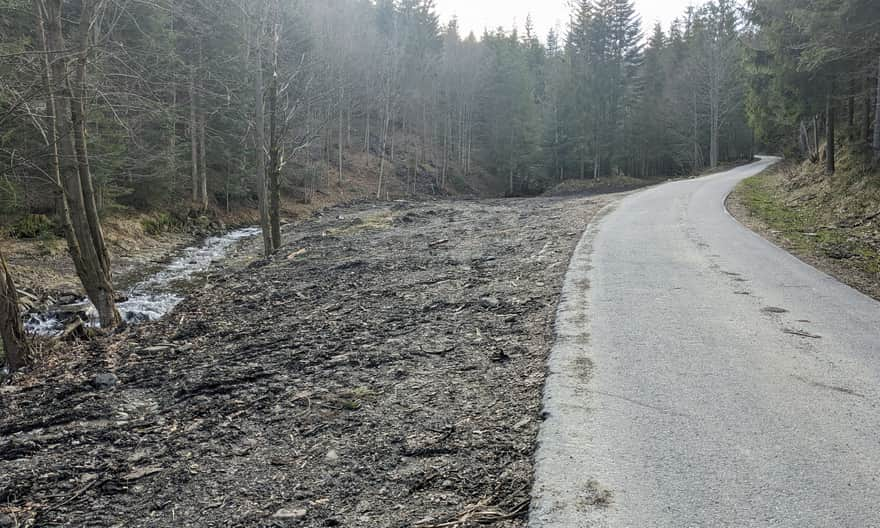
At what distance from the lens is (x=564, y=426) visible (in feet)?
13.3

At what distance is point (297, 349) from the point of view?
22.2 feet

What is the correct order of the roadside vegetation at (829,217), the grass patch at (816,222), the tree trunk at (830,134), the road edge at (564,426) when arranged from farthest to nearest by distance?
the tree trunk at (830,134)
the grass patch at (816,222)
the roadside vegetation at (829,217)
the road edge at (564,426)

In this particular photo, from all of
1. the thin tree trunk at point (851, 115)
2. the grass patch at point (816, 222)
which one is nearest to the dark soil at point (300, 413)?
the grass patch at point (816, 222)

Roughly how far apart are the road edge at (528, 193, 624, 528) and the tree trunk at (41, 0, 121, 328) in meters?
7.58

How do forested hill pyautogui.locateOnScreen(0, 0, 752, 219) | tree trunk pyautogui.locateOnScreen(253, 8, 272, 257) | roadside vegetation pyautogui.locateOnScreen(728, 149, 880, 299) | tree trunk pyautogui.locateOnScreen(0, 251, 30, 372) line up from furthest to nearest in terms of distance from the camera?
forested hill pyautogui.locateOnScreen(0, 0, 752, 219) → tree trunk pyautogui.locateOnScreen(253, 8, 272, 257) → roadside vegetation pyautogui.locateOnScreen(728, 149, 880, 299) → tree trunk pyautogui.locateOnScreen(0, 251, 30, 372)

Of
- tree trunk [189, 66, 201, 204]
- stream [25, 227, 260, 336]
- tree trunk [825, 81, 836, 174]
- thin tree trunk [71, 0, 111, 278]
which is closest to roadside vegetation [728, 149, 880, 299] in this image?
tree trunk [825, 81, 836, 174]

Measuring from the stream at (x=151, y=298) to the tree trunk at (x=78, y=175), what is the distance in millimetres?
864

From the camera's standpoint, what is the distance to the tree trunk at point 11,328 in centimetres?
765

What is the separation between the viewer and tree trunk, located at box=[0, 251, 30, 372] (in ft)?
25.1

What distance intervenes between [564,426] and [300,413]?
2194 millimetres

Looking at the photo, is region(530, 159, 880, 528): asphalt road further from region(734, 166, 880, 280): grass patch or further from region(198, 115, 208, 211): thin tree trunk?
region(198, 115, 208, 211): thin tree trunk

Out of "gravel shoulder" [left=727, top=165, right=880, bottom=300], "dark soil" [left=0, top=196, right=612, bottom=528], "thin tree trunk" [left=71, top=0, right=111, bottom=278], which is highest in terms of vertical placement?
"thin tree trunk" [left=71, top=0, right=111, bottom=278]

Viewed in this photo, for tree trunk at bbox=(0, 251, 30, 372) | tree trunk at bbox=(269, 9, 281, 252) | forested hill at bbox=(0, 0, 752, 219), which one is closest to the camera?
tree trunk at bbox=(0, 251, 30, 372)

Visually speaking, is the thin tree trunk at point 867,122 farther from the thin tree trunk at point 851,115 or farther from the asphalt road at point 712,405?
the asphalt road at point 712,405
